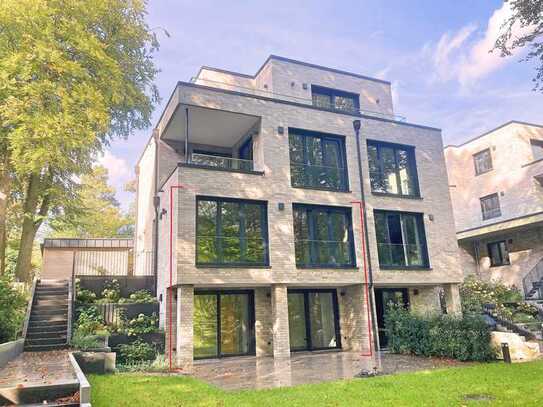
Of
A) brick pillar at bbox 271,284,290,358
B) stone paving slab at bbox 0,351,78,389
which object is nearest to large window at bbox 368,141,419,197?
brick pillar at bbox 271,284,290,358

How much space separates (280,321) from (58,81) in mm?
12275

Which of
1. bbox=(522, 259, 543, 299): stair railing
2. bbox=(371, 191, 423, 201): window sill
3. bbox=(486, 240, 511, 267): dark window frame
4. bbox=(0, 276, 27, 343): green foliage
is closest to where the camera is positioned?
bbox=(0, 276, 27, 343): green foliage

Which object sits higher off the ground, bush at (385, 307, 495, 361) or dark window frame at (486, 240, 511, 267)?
dark window frame at (486, 240, 511, 267)

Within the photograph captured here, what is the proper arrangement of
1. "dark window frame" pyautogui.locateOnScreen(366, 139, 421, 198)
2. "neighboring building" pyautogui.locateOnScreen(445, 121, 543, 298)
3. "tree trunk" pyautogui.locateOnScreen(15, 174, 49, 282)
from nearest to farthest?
"tree trunk" pyautogui.locateOnScreen(15, 174, 49, 282), "dark window frame" pyautogui.locateOnScreen(366, 139, 421, 198), "neighboring building" pyautogui.locateOnScreen(445, 121, 543, 298)

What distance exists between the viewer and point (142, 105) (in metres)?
19.2

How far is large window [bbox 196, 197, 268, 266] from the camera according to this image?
13.6 meters

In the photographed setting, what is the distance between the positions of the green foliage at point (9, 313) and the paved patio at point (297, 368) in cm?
519

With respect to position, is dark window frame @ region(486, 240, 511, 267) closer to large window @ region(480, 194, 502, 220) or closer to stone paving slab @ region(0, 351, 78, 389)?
large window @ region(480, 194, 502, 220)

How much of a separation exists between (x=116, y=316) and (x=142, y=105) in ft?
32.9

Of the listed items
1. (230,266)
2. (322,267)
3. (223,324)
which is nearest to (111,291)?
(223,324)

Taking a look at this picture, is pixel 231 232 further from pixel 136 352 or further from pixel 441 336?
pixel 441 336

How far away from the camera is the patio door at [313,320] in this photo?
49.4ft

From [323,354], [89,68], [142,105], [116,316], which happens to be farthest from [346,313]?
[89,68]

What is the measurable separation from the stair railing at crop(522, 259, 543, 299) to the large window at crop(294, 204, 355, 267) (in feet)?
37.5
